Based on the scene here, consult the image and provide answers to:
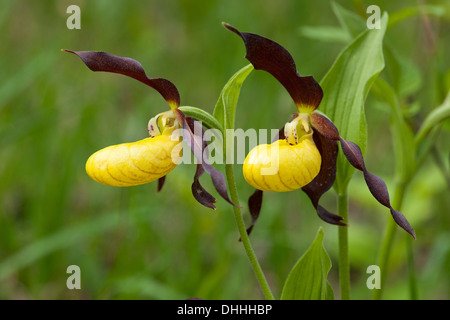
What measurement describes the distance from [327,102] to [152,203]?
1092 mm

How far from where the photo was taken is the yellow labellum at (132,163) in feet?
3.25

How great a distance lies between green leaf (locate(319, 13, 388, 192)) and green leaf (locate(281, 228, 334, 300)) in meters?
0.17

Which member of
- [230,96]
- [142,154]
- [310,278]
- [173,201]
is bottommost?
[310,278]

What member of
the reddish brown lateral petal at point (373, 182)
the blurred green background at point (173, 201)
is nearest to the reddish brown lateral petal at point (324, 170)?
the reddish brown lateral petal at point (373, 182)

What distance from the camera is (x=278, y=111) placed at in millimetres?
2797

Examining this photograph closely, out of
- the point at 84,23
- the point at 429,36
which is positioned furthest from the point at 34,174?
the point at 84,23

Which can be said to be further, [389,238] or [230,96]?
[389,238]

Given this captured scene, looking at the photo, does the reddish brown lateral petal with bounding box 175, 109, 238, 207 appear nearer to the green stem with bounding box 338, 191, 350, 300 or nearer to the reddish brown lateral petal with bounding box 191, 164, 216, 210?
the reddish brown lateral petal with bounding box 191, 164, 216, 210

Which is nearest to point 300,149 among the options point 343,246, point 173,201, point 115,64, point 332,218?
point 332,218

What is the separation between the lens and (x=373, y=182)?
0.96m

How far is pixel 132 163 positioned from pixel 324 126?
438 mm

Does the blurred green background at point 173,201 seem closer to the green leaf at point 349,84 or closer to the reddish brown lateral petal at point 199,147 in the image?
the green leaf at point 349,84

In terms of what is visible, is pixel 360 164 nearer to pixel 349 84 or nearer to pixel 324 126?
pixel 324 126
